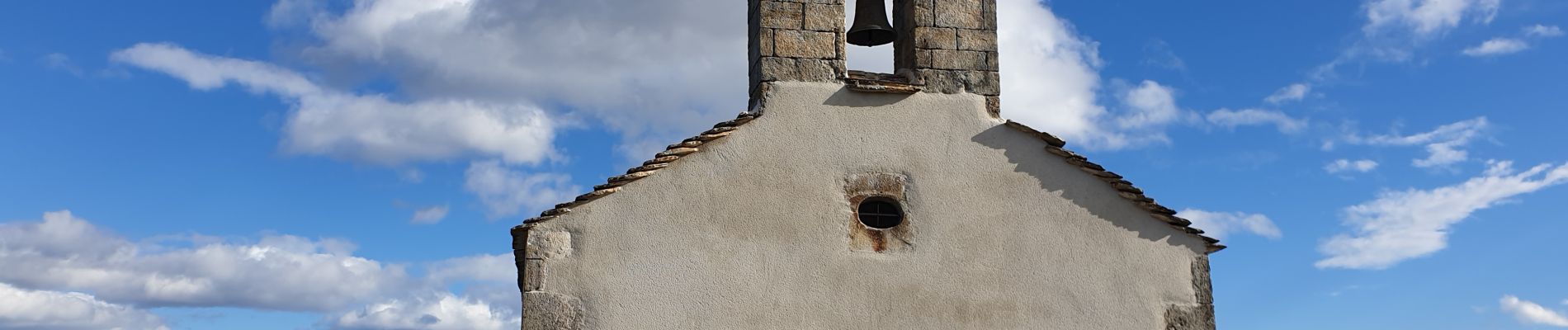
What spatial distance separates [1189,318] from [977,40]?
2.22 meters

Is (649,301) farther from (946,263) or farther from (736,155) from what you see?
(946,263)

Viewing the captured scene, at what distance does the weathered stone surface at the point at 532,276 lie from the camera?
750cm

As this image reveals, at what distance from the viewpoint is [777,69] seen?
833cm

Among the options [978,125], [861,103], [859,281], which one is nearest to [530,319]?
[859,281]

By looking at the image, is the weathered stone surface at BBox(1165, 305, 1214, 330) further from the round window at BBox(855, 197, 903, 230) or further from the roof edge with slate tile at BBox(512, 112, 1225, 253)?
the round window at BBox(855, 197, 903, 230)

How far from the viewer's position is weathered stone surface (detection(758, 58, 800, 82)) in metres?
8.28

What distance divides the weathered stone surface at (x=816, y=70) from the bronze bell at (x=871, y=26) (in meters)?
0.74

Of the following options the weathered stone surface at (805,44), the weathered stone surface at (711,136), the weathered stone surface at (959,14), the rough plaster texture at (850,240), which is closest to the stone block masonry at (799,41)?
the weathered stone surface at (805,44)

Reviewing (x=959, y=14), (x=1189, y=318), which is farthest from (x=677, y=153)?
(x=1189, y=318)

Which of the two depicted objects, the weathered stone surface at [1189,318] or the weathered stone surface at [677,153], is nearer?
the weathered stone surface at [677,153]

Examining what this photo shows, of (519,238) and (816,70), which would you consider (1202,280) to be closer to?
(816,70)

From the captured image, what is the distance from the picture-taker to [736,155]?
8.02m

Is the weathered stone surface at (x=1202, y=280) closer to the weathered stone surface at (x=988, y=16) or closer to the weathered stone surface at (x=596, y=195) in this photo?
the weathered stone surface at (x=988, y=16)

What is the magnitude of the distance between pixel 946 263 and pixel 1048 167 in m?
0.96
